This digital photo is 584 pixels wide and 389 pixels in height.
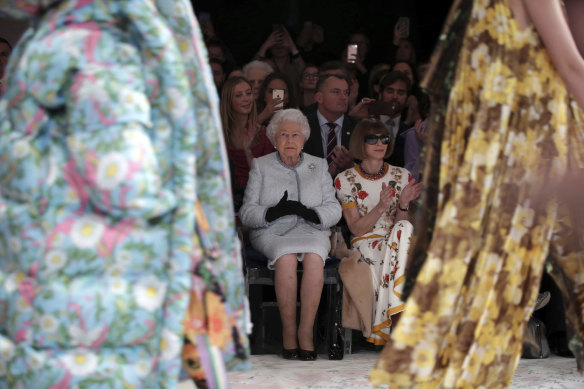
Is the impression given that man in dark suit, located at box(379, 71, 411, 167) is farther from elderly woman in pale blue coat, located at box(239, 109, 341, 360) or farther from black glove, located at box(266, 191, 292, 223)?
black glove, located at box(266, 191, 292, 223)

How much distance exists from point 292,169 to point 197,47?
2.56 meters

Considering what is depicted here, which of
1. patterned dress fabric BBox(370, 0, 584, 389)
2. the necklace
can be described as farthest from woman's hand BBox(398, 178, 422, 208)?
patterned dress fabric BBox(370, 0, 584, 389)

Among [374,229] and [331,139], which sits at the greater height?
[331,139]

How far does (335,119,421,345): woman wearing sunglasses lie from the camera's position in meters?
4.56

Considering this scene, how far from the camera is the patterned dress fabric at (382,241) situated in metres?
4.56

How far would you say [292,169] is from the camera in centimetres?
474

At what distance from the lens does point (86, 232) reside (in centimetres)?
200

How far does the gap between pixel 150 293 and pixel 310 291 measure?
248 cm

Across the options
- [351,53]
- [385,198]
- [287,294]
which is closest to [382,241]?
[385,198]

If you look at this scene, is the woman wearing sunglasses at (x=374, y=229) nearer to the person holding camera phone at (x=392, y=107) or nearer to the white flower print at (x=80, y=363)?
the person holding camera phone at (x=392, y=107)

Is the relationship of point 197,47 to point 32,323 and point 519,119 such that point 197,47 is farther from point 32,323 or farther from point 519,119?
point 519,119

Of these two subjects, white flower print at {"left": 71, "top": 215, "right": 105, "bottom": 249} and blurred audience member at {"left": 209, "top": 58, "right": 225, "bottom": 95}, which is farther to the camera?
blurred audience member at {"left": 209, "top": 58, "right": 225, "bottom": 95}

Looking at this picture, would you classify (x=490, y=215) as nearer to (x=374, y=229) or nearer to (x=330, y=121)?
(x=374, y=229)

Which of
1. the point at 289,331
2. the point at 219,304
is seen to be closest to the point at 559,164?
the point at 219,304
